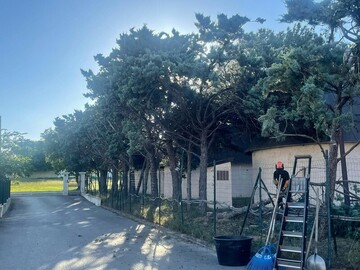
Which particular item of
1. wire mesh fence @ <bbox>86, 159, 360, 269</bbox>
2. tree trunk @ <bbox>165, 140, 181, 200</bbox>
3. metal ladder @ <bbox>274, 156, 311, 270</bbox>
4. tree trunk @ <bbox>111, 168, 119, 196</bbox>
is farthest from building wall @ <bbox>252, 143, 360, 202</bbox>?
tree trunk @ <bbox>111, 168, 119, 196</bbox>

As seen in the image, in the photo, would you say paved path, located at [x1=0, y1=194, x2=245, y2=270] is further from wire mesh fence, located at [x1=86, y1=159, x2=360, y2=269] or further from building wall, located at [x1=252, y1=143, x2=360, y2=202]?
building wall, located at [x1=252, y1=143, x2=360, y2=202]

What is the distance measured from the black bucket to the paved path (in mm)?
208

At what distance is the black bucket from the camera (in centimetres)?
962

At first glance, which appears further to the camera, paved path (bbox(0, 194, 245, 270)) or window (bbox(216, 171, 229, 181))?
window (bbox(216, 171, 229, 181))

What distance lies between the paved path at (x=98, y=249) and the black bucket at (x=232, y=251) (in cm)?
21

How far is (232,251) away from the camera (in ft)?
31.6

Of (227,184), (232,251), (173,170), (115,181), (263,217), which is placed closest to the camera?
(232,251)

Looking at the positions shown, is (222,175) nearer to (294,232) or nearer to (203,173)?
(203,173)

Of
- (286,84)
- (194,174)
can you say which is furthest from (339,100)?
(194,174)

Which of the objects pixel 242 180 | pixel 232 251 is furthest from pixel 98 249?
pixel 242 180

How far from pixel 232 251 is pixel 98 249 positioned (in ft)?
14.2

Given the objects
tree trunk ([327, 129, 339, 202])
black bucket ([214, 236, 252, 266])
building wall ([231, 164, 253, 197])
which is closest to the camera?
black bucket ([214, 236, 252, 266])

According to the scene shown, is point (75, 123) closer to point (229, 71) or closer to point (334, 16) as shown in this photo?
point (229, 71)

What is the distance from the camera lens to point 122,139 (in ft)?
83.1
